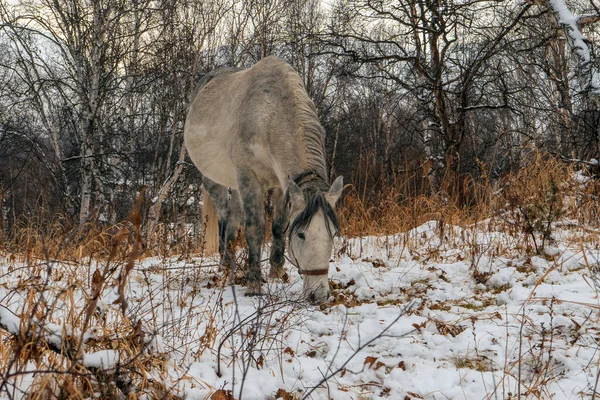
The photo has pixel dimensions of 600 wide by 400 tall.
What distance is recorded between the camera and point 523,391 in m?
2.00

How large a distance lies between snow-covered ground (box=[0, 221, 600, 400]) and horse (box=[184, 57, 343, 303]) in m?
0.37

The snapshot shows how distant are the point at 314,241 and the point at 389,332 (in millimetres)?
900

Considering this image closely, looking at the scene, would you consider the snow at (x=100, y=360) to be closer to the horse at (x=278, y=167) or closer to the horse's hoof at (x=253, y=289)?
the horse at (x=278, y=167)

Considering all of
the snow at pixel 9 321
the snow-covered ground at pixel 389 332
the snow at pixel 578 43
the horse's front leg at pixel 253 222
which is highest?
the snow at pixel 578 43

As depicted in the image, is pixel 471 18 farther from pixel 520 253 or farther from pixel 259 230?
pixel 259 230

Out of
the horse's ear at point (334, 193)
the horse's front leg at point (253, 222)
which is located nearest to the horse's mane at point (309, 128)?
the horse's ear at point (334, 193)

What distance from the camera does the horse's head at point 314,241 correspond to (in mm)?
3389

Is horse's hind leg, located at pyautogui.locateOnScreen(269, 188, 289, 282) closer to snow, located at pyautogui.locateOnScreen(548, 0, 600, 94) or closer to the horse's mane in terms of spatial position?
the horse's mane

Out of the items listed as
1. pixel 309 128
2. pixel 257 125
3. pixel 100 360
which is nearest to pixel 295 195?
pixel 309 128

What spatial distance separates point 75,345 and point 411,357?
1.71m

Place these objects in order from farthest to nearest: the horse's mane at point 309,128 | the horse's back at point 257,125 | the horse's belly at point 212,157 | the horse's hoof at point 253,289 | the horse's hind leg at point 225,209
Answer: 1. the horse's hind leg at point 225,209
2. the horse's belly at point 212,157
3. the horse's back at point 257,125
4. the horse's hoof at point 253,289
5. the horse's mane at point 309,128

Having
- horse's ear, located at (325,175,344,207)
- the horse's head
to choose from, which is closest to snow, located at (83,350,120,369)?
the horse's head

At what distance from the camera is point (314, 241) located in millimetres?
3375

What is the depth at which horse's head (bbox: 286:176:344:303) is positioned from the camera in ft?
11.1
